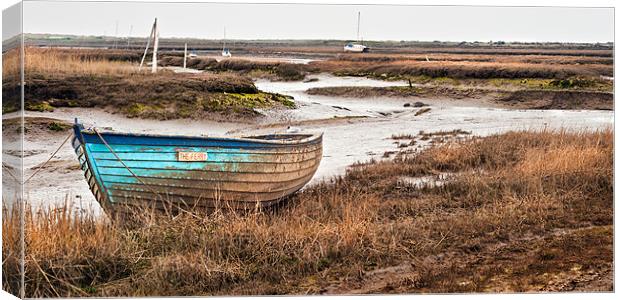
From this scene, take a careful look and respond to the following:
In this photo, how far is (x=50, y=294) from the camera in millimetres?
8727

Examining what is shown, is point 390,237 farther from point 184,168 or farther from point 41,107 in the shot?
point 41,107

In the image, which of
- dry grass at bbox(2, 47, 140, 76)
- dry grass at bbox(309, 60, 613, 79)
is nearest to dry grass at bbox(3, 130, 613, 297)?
dry grass at bbox(309, 60, 613, 79)

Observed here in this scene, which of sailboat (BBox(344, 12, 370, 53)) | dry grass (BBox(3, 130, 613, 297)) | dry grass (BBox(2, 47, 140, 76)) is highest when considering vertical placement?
sailboat (BBox(344, 12, 370, 53))

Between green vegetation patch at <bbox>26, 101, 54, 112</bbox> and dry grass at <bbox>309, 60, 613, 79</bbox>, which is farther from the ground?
dry grass at <bbox>309, 60, 613, 79</bbox>

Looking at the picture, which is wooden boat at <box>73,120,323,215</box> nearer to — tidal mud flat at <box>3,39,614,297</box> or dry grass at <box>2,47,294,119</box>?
tidal mud flat at <box>3,39,614,297</box>

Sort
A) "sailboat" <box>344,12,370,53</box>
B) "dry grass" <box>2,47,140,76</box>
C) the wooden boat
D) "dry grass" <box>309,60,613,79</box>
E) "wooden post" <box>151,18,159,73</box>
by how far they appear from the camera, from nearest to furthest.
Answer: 1. "dry grass" <box>2,47,140,76</box>
2. the wooden boat
3. "wooden post" <box>151,18,159,73</box>
4. "sailboat" <box>344,12,370,53</box>
5. "dry grass" <box>309,60,613,79</box>

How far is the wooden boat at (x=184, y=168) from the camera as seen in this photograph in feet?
28.9

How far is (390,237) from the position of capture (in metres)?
9.44

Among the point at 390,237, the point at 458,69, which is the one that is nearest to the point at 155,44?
the point at 390,237

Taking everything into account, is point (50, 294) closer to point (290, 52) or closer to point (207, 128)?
point (207, 128)

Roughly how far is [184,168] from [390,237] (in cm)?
178

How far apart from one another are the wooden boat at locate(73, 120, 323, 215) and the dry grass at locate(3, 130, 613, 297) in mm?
162

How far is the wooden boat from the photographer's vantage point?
8805 mm

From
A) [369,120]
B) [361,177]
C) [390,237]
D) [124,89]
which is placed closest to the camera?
[124,89]
